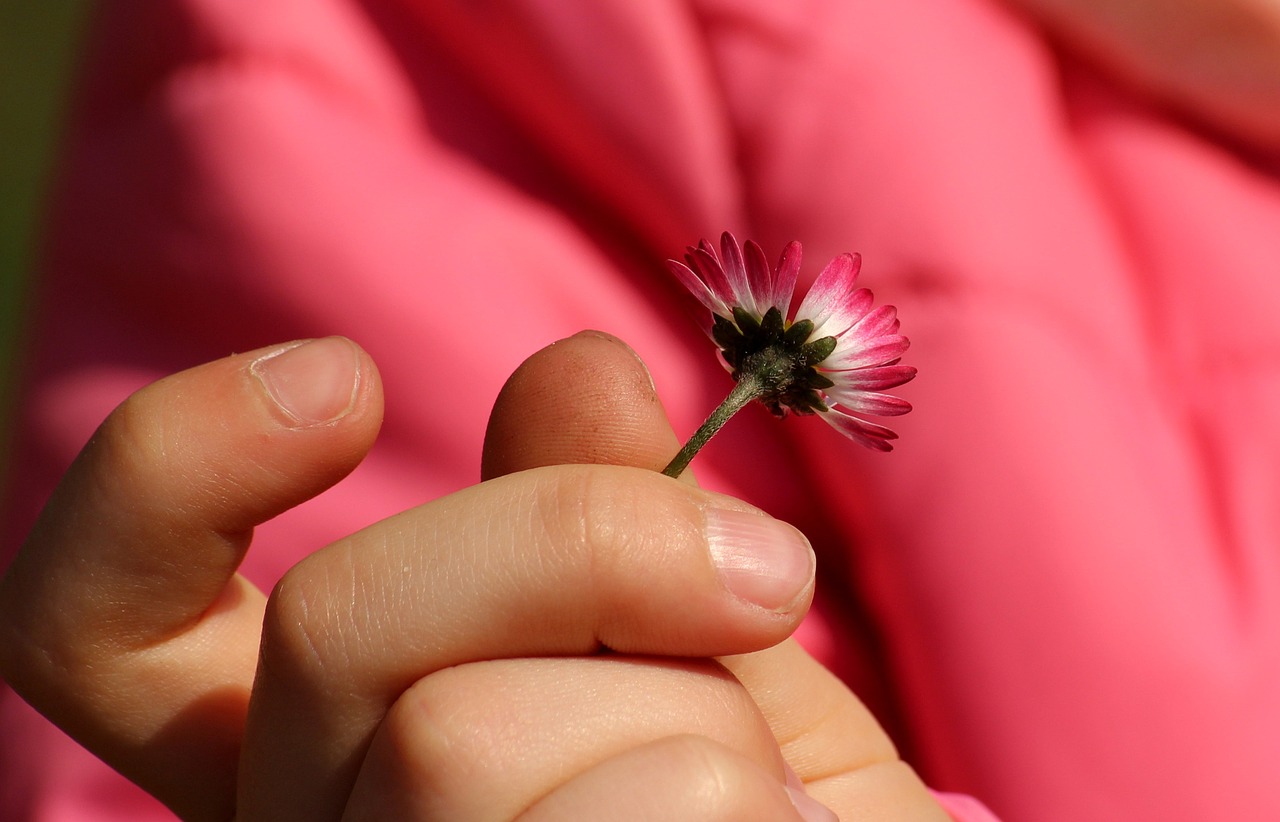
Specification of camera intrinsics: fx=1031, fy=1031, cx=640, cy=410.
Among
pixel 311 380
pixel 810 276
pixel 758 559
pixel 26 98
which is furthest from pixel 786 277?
pixel 26 98

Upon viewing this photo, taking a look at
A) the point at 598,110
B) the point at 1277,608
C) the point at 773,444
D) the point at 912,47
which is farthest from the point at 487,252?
the point at 1277,608

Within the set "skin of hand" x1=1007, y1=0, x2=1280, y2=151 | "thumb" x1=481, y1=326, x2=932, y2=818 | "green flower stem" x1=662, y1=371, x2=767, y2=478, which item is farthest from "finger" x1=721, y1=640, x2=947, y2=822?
"skin of hand" x1=1007, y1=0, x2=1280, y2=151

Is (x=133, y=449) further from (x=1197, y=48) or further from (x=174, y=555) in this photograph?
(x=1197, y=48)

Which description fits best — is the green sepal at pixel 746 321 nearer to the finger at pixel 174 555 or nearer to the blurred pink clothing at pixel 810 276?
the finger at pixel 174 555

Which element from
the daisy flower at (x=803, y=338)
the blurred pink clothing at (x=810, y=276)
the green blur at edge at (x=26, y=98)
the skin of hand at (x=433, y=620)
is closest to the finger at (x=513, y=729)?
the skin of hand at (x=433, y=620)

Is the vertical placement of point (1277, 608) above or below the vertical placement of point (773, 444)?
above

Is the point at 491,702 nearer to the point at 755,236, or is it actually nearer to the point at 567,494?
the point at 567,494
